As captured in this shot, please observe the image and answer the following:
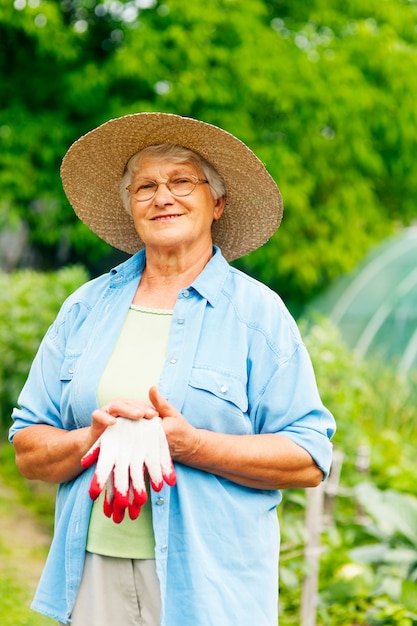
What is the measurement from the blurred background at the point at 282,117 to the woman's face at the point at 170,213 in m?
6.05

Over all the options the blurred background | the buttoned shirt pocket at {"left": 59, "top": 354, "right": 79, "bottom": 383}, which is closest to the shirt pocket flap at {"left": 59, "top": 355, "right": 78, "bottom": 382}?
the buttoned shirt pocket at {"left": 59, "top": 354, "right": 79, "bottom": 383}

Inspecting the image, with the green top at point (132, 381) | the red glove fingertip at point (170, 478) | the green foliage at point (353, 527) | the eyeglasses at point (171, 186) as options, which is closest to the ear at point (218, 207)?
the eyeglasses at point (171, 186)

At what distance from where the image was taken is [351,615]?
450 centimetres

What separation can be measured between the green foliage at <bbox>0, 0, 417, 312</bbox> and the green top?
928 centimetres

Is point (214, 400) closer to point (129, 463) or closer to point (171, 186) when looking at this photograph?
point (129, 463)

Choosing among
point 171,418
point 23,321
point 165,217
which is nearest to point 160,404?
point 171,418

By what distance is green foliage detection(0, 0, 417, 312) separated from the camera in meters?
11.4

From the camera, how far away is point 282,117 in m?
12.9

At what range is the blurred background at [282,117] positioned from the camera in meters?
11.2

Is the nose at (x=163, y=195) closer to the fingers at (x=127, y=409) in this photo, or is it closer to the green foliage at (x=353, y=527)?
the fingers at (x=127, y=409)

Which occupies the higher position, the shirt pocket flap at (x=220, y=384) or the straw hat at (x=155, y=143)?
the straw hat at (x=155, y=143)

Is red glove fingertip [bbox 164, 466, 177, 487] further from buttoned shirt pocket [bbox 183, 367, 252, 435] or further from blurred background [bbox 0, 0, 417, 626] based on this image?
blurred background [bbox 0, 0, 417, 626]

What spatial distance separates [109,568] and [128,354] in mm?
501

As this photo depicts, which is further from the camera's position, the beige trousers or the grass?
the grass
